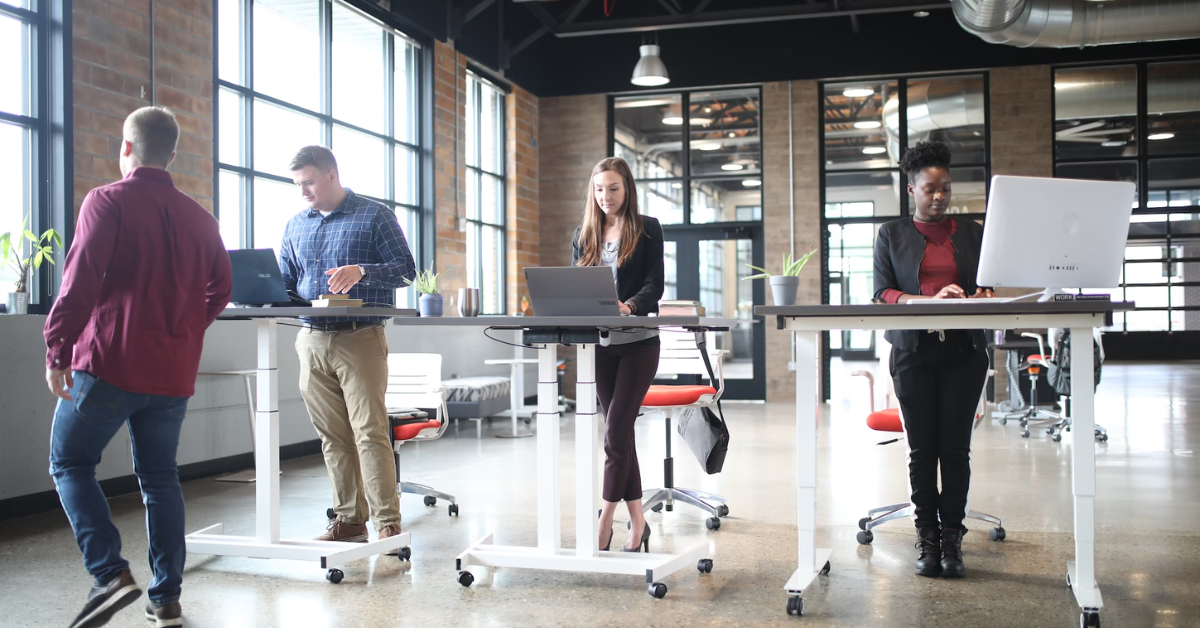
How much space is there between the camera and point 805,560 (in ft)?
9.53

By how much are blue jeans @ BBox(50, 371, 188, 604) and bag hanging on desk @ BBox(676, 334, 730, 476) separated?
81.5 inches

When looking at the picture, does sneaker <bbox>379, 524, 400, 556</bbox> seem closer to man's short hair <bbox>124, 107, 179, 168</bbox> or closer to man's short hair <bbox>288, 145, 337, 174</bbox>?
man's short hair <bbox>288, 145, 337, 174</bbox>

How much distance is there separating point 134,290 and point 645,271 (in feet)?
5.20

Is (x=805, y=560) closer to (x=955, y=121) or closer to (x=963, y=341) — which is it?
(x=963, y=341)

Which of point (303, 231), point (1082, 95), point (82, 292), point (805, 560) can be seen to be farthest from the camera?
point (1082, 95)

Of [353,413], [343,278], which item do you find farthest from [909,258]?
[353,413]

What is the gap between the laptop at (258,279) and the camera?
125 inches

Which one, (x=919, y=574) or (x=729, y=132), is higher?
(x=729, y=132)

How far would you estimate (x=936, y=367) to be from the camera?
10.6 feet

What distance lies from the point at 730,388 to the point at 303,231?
302 inches

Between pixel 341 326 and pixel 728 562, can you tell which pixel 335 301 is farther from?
pixel 728 562

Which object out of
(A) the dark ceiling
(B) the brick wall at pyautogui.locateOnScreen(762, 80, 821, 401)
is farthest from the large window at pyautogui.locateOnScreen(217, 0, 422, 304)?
(B) the brick wall at pyautogui.locateOnScreen(762, 80, 821, 401)

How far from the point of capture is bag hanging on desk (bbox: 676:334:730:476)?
155 inches

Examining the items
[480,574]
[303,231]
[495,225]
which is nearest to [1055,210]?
[480,574]
